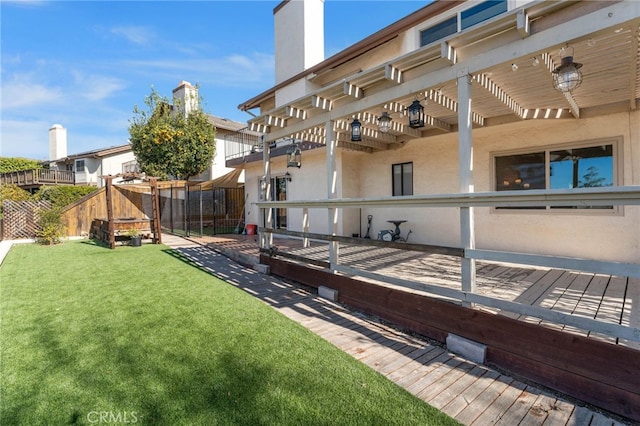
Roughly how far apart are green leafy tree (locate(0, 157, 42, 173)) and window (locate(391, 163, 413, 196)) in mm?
36928

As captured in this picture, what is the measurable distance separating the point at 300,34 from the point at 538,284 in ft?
42.8

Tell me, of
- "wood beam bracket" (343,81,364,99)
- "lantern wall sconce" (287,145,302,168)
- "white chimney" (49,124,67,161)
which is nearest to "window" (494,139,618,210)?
"wood beam bracket" (343,81,364,99)

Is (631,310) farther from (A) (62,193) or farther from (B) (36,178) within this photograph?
(B) (36,178)

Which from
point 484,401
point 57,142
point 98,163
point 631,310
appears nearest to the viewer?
point 484,401

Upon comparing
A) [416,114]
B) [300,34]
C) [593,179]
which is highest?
[300,34]

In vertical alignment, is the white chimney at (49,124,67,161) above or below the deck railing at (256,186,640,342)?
above

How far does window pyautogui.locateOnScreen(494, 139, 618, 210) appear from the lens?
5578 mm

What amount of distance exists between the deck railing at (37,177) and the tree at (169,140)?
1453 centimetres

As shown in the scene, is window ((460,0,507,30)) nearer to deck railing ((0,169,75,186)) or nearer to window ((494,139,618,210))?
window ((494,139,618,210))

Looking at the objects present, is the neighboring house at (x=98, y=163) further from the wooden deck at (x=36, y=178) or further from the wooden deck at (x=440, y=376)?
the wooden deck at (x=440, y=376)

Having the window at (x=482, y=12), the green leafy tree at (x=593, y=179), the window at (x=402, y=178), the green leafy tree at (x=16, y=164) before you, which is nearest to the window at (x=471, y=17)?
the window at (x=482, y=12)

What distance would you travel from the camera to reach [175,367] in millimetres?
2918

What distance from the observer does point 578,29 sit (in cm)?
288

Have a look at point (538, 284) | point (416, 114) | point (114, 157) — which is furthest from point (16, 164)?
point (538, 284)
